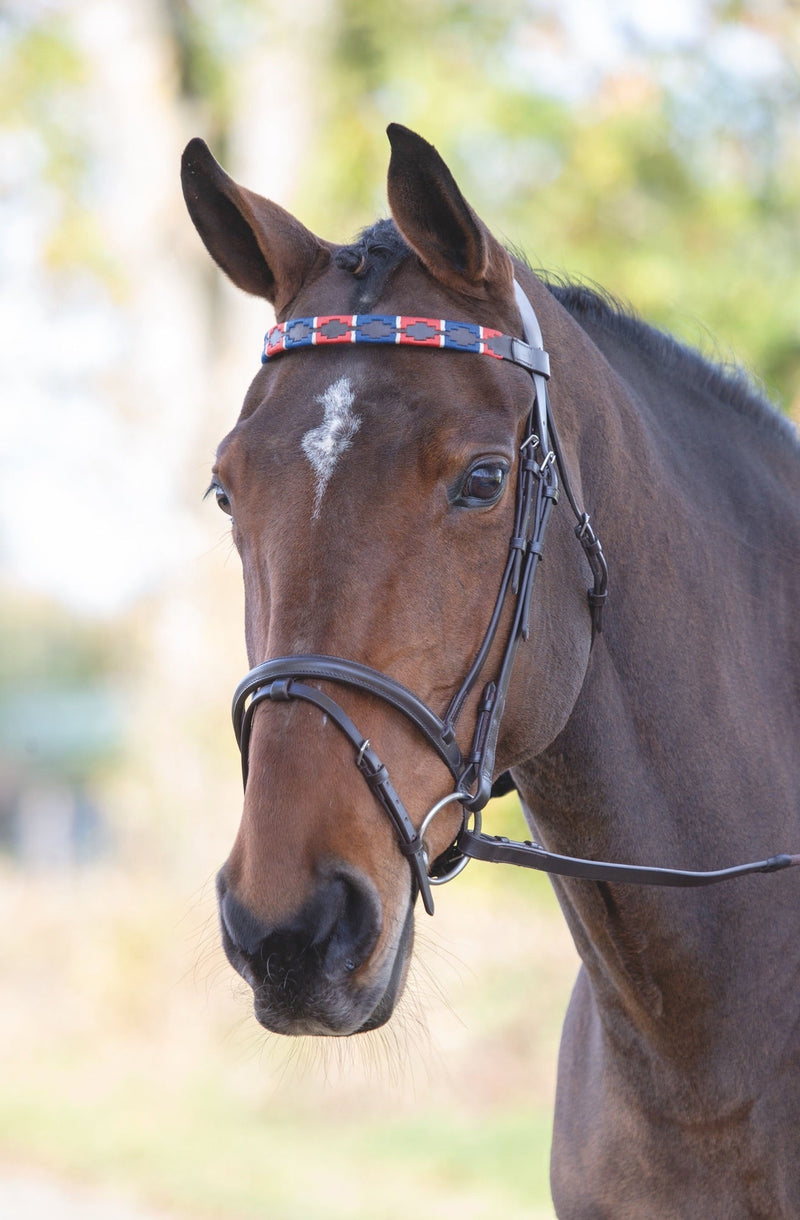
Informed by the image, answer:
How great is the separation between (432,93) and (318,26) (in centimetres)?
140

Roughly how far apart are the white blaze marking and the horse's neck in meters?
0.60

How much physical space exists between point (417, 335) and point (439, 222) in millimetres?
246

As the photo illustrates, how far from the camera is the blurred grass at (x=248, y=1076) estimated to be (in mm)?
6898

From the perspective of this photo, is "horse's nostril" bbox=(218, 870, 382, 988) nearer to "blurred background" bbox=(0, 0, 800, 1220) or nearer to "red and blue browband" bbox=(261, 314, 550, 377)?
"red and blue browband" bbox=(261, 314, 550, 377)

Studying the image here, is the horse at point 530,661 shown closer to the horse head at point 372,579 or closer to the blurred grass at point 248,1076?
the horse head at point 372,579

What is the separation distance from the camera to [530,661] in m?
2.22

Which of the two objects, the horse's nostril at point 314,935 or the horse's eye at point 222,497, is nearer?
the horse's nostril at point 314,935

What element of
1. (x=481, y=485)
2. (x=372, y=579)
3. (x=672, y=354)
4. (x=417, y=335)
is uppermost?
(x=672, y=354)

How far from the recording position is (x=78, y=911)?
10.5 meters

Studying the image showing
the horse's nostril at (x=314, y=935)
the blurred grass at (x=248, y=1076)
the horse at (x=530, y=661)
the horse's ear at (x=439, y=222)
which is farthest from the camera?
the blurred grass at (x=248, y=1076)

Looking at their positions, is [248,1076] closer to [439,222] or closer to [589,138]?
[439,222]

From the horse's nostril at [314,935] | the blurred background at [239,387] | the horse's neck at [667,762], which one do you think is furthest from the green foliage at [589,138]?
the horse's nostril at [314,935]

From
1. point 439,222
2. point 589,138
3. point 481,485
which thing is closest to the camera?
point 481,485

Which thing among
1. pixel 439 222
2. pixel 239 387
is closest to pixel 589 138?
pixel 239 387
